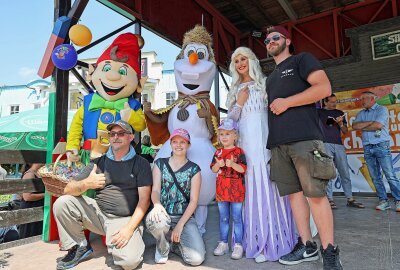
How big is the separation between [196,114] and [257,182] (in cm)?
96

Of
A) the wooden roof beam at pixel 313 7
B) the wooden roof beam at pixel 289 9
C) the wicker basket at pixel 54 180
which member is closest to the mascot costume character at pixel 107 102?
the wicker basket at pixel 54 180

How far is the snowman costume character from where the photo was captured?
8.77 feet

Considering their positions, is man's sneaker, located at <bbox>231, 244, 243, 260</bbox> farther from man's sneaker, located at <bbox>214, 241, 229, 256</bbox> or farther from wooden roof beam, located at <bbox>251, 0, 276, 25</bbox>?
wooden roof beam, located at <bbox>251, 0, 276, 25</bbox>

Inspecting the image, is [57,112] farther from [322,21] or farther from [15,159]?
[322,21]

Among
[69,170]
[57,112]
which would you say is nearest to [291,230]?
[69,170]

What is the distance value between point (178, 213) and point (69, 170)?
1.03 m

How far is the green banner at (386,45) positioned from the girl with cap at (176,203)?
192 inches

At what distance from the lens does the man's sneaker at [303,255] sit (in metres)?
2.02

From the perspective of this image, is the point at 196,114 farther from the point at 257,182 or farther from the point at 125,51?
the point at 125,51

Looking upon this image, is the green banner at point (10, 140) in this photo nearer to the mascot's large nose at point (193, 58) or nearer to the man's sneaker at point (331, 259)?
the mascot's large nose at point (193, 58)

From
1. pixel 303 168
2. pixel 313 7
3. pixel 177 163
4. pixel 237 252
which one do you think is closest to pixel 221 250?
pixel 237 252

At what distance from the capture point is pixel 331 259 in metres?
1.75

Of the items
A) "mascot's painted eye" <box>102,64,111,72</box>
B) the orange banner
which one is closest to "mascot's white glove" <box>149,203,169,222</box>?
"mascot's painted eye" <box>102,64,111,72</box>

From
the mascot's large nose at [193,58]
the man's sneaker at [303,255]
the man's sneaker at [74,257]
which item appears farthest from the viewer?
the mascot's large nose at [193,58]
